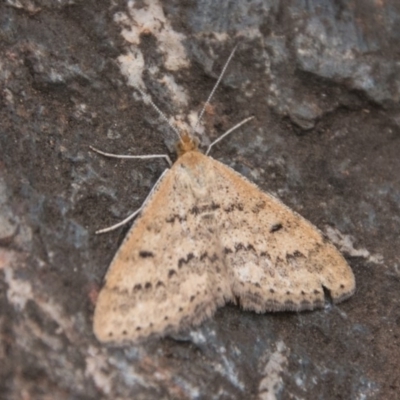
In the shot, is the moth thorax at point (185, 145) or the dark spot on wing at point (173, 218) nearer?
the dark spot on wing at point (173, 218)

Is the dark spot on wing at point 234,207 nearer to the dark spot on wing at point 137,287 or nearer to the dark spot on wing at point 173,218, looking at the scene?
the dark spot on wing at point 173,218

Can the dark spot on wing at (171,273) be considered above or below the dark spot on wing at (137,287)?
above

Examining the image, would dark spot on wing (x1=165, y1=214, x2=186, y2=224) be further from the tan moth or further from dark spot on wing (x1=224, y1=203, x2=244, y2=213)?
dark spot on wing (x1=224, y1=203, x2=244, y2=213)

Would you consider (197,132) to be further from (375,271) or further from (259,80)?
(375,271)

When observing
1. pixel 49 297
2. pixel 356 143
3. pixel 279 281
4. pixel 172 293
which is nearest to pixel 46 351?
pixel 49 297

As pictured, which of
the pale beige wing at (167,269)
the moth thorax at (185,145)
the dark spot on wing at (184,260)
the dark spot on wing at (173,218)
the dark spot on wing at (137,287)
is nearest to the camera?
the pale beige wing at (167,269)

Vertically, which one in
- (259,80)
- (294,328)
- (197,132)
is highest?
(259,80)

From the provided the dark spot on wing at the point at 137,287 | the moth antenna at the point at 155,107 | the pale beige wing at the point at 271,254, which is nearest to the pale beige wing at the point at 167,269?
the dark spot on wing at the point at 137,287
